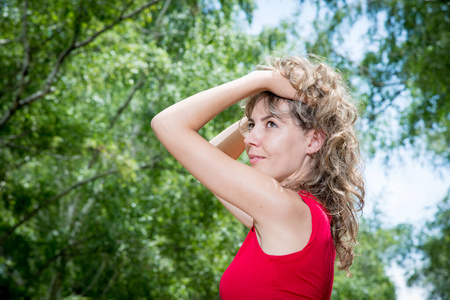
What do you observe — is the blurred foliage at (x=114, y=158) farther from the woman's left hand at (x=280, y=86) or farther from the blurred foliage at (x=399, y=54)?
the woman's left hand at (x=280, y=86)

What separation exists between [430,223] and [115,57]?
1020 centimetres

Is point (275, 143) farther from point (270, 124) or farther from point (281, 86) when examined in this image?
point (281, 86)

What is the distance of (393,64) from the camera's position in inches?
404

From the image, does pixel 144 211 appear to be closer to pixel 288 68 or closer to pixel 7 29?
pixel 7 29

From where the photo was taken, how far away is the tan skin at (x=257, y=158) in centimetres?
146

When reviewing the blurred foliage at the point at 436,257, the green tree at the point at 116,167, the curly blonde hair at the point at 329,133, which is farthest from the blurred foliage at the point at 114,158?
the curly blonde hair at the point at 329,133

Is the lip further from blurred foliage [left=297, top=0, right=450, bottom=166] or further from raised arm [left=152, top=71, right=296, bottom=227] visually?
blurred foliage [left=297, top=0, right=450, bottom=166]

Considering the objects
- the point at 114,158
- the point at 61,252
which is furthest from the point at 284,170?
the point at 61,252

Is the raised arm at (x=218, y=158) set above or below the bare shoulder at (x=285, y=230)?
above

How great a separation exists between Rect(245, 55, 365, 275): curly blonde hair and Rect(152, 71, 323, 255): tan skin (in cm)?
4

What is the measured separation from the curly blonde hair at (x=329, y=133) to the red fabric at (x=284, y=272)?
0.52 feet

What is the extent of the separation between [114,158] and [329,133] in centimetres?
793

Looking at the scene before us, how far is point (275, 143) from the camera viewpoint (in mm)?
1600

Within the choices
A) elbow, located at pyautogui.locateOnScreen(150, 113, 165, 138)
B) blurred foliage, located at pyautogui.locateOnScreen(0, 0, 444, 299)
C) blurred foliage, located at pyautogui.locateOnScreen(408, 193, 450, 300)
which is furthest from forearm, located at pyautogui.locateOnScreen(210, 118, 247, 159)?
blurred foliage, located at pyautogui.locateOnScreen(408, 193, 450, 300)
